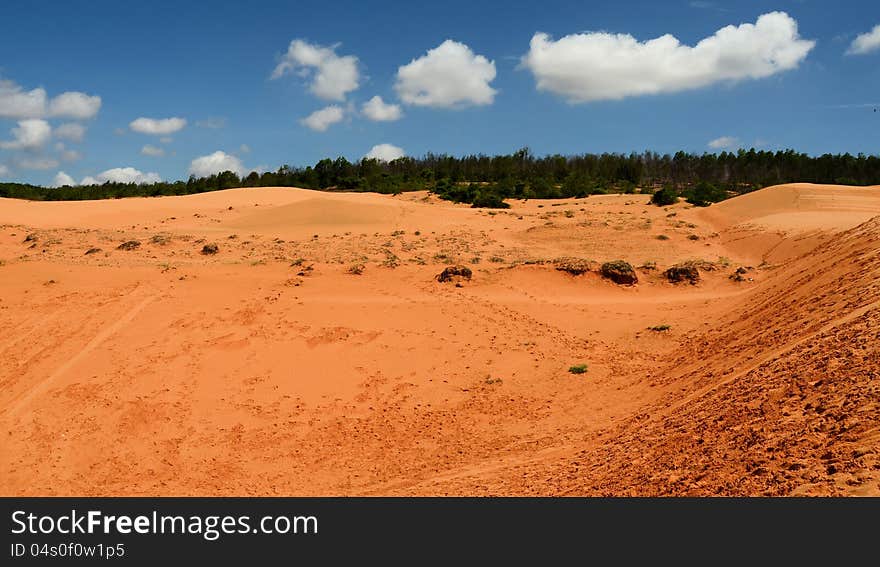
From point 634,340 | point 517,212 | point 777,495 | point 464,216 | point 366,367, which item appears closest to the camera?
point 777,495

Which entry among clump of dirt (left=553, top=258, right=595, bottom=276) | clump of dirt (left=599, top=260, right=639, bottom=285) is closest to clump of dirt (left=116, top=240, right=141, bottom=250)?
clump of dirt (left=553, top=258, right=595, bottom=276)

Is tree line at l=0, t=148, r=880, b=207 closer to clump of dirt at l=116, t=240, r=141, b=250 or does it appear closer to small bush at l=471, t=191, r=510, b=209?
small bush at l=471, t=191, r=510, b=209

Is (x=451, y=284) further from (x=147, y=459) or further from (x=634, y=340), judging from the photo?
(x=147, y=459)

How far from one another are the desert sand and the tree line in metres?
19.4

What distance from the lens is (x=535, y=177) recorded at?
5694cm

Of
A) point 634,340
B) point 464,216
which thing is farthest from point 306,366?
point 464,216

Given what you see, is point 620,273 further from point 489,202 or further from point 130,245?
point 489,202

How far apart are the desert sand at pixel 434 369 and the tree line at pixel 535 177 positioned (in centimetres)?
1935

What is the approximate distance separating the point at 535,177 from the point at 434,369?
48445 millimetres

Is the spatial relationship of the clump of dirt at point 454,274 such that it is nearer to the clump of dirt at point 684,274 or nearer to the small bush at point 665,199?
the clump of dirt at point 684,274

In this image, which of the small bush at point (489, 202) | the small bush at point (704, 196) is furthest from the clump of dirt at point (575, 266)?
the small bush at point (704, 196)

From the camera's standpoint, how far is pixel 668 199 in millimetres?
33438

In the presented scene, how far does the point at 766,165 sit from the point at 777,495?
69924mm

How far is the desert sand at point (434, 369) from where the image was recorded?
6055 mm
